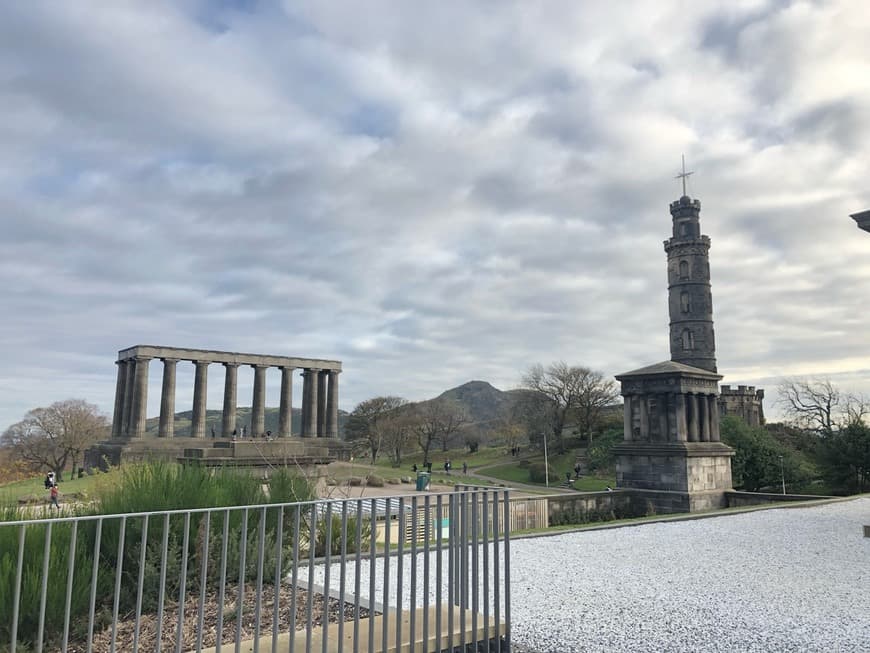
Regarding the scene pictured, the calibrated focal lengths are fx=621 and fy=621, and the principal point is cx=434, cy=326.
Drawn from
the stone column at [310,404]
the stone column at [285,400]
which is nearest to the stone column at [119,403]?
the stone column at [285,400]

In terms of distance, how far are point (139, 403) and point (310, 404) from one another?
15.0m

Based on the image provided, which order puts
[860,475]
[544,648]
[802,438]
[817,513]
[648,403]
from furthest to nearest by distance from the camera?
[802,438], [860,475], [648,403], [817,513], [544,648]

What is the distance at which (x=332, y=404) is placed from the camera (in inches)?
2286

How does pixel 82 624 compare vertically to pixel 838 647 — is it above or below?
above

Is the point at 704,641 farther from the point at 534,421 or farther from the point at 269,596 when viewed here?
the point at 534,421

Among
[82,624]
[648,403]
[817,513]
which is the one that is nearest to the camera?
[82,624]

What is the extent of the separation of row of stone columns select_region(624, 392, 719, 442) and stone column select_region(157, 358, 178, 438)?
112 feet

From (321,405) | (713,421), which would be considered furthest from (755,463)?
(321,405)

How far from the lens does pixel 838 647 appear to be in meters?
6.44

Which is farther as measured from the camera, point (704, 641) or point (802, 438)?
point (802, 438)

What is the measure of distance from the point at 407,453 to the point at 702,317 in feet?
145

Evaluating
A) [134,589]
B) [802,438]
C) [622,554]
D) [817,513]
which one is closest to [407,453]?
[802,438]

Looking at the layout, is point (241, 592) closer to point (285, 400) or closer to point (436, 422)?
point (285, 400)

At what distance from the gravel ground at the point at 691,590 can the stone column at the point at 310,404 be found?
43794 mm
